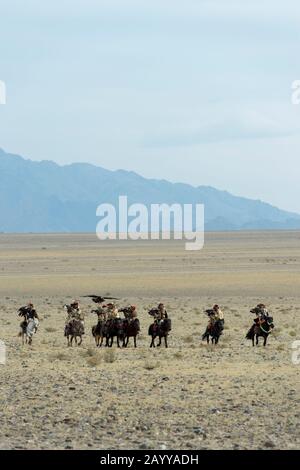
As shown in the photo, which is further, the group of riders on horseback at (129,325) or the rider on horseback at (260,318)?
the rider on horseback at (260,318)

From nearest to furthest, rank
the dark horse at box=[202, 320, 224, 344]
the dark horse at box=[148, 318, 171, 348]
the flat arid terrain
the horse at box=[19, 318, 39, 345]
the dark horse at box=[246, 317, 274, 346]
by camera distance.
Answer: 1. the flat arid terrain
2. the dark horse at box=[148, 318, 171, 348]
3. the dark horse at box=[246, 317, 274, 346]
4. the dark horse at box=[202, 320, 224, 344]
5. the horse at box=[19, 318, 39, 345]

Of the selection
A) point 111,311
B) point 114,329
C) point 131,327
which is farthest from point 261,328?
point 111,311

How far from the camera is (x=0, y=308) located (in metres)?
44.5

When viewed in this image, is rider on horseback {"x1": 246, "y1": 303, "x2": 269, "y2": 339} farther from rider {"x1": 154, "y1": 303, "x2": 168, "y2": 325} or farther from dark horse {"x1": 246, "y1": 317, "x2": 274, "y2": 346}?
rider {"x1": 154, "y1": 303, "x2": 168, "y2": 325}

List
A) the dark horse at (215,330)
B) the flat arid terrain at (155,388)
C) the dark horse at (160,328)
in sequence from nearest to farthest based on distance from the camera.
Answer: the flat arid terrain at (155,388), the dark horse at (160,328), the dark horse at (215,330)

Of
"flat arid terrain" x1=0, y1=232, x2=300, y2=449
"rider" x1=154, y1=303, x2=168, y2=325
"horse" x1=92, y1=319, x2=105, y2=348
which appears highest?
"rider" x1=154, y1=303, x2=168, y2=325

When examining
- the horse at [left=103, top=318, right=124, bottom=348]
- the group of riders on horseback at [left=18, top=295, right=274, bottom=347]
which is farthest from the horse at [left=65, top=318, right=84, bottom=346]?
the horse at [left=103, top=318, right=124, bottom=348]

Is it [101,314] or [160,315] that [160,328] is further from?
[101,314]

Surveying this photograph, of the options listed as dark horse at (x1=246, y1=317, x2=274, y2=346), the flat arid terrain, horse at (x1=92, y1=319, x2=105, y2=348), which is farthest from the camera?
horse at (x1=92, y1=319, x2=105, y2=348)

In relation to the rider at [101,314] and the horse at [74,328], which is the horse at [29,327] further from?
the rider at [101,314]

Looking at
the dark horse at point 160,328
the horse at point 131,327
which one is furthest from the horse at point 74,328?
the dark horse at point 160,328

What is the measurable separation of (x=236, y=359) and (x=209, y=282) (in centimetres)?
3569

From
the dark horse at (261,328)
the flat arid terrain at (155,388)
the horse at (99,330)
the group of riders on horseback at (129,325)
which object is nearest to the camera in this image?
the flat arid terrain at (155,388)
